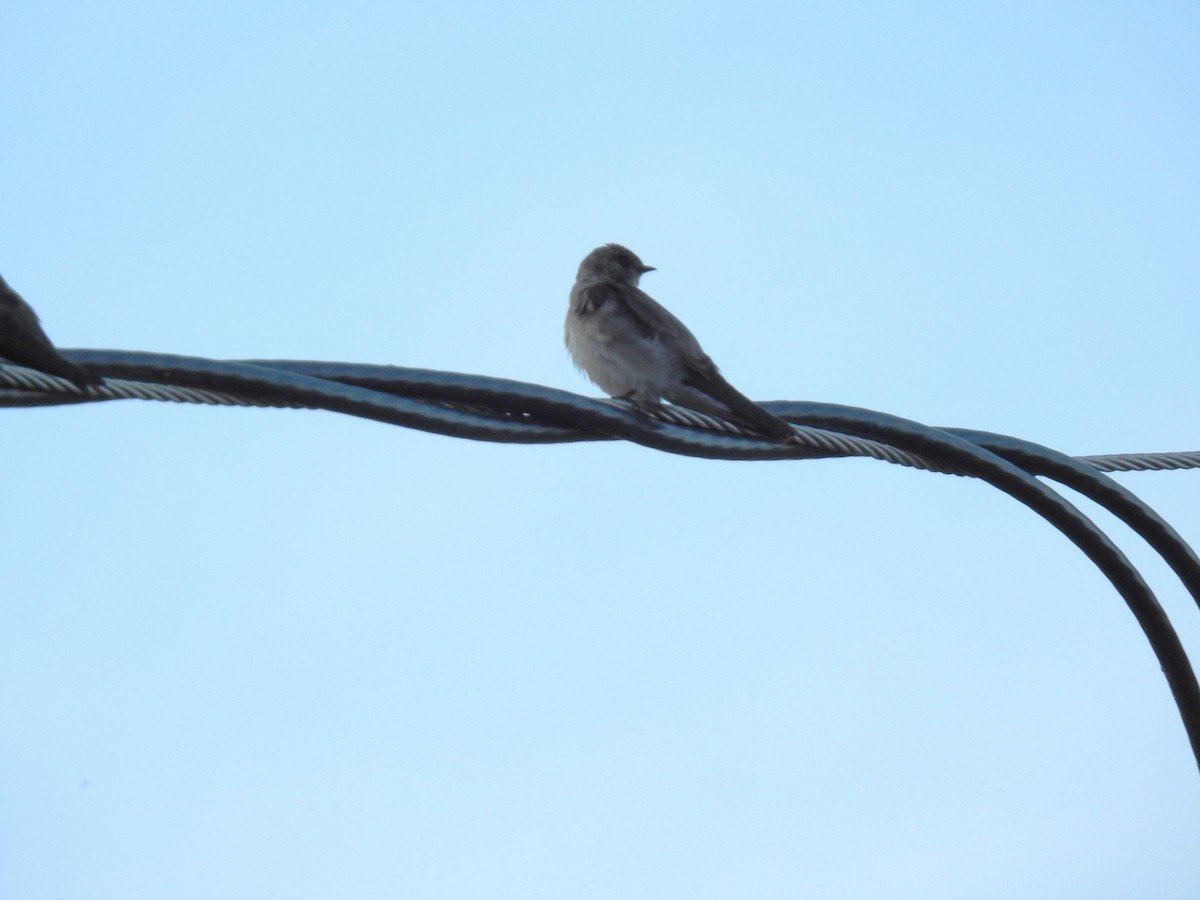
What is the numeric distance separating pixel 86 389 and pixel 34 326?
48 centimetres

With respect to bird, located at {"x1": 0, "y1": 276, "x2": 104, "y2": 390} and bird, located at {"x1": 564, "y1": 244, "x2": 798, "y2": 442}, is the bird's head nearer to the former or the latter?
bird, located at {"x1": 564, "y1": 244, "x2": 798, "y2": 442}

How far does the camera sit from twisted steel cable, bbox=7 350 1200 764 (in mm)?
2852

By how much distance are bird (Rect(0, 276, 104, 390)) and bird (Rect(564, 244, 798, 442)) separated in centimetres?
258

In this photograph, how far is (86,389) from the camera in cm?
279

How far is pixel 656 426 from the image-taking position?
3400 millimetres

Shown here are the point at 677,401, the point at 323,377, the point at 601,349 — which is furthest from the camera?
the point at 601,349

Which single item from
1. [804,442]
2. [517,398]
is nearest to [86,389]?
[517,398]

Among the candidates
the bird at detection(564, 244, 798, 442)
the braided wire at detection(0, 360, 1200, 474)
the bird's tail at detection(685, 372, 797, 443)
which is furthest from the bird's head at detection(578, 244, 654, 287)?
the braided wire at detection(0, 360, 1200, 474)

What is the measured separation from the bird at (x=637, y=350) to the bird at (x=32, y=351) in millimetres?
2579

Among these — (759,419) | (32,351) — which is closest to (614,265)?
(759,419)

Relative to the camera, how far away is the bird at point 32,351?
275cm

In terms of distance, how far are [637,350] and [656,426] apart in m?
2.79

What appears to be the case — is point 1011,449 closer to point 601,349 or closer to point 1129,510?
point 1129,510

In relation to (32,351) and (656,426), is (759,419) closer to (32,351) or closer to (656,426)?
(656,426)
